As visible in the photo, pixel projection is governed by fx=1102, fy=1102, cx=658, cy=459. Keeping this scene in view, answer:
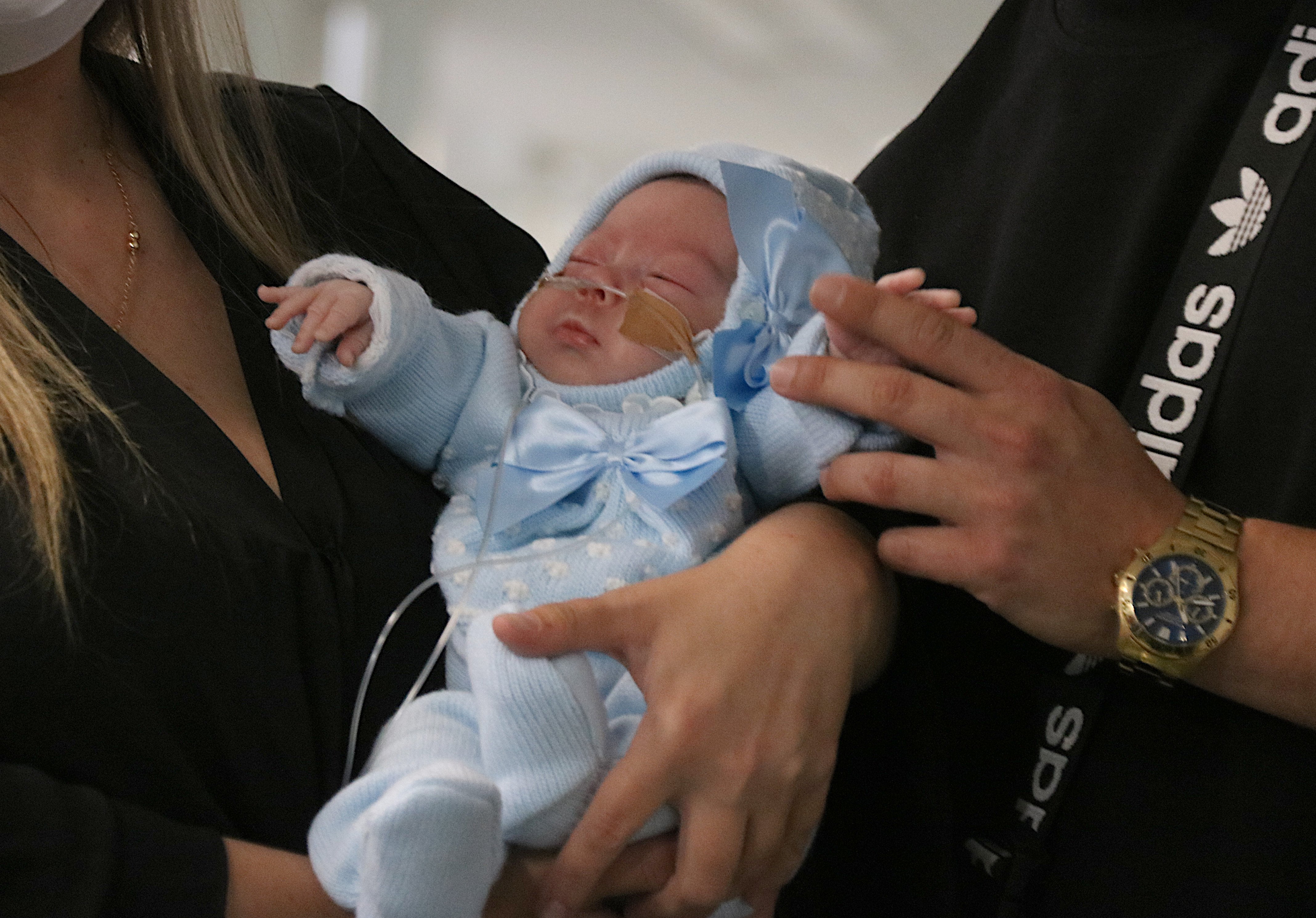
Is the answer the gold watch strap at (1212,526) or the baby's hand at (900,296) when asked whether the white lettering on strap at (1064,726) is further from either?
the baby's hand at (900,296)

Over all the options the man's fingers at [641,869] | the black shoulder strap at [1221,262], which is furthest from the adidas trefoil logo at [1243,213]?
the man's fingers at [641,869]

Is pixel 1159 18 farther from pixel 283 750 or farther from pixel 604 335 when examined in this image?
pixel 283 750

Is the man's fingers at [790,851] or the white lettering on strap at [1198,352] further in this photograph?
the white lettering on strap at [1198,352]

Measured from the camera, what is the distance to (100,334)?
0.82 meters

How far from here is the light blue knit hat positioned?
0.94 metres

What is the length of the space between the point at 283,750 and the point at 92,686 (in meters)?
0.13

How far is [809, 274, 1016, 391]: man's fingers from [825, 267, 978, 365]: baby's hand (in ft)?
0.12

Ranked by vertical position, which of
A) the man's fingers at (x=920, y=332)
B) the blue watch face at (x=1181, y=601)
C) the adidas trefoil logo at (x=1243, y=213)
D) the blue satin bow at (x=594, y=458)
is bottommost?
the blue satin bow at (x=594, y=458)

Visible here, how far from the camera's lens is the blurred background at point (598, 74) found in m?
2.44

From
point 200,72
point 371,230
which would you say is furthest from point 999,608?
point 200,72

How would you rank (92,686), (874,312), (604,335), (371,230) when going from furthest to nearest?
1. (371,230)
2. (604,335)
3. (874,312)
4. (92,686)

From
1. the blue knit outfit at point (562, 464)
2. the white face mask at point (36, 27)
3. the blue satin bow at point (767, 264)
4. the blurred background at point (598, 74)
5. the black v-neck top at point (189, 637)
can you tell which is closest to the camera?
the black v-neck top at point (189, 637)

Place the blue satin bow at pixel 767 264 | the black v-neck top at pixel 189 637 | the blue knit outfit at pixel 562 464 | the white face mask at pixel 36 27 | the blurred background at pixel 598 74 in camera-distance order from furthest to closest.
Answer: the blurred background at pixel 598 74
the blue satin bow at pixel 767 264
the white face mask at pixel 36 27
the blue knit outfit at pixel 562 464
the black v-neck top at pixel 189 637

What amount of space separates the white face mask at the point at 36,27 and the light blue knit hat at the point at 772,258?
0.53m
